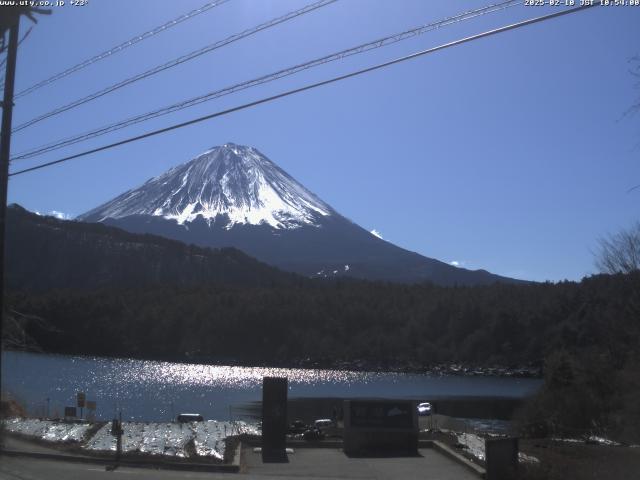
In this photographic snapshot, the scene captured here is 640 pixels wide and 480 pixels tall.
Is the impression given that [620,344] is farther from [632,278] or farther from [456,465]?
[456,465]

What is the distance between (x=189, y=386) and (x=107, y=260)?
355 ft

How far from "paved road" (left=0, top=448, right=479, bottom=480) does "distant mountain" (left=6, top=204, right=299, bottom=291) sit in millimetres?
148784

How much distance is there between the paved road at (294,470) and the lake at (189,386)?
2581cm

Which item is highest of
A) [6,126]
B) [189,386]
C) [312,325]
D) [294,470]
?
[312,325]

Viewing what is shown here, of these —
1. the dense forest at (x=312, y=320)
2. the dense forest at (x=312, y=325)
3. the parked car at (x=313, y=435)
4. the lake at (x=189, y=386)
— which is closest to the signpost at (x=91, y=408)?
the lake at (x=189, y=386)

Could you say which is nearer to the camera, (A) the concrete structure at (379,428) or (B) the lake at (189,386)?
(A) the concrete structure at (379,428)

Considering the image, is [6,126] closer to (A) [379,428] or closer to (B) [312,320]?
(A) [379,428]

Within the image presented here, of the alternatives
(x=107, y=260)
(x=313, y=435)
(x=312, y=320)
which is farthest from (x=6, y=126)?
(x=107, y=260)

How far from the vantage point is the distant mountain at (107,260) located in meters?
171

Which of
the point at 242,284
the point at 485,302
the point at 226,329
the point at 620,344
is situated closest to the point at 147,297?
the point at 226,329

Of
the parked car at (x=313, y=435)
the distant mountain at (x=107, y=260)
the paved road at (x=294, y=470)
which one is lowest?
the paved road at (x=294, y=470)

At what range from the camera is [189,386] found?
7950cm

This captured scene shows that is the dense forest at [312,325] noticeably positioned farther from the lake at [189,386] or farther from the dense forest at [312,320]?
the lake at [189,386]

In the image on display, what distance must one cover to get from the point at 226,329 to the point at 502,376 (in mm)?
46230
